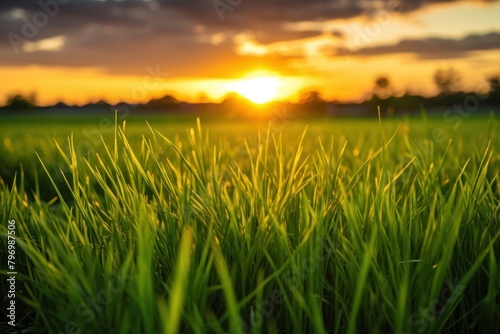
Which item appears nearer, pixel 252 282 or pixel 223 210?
pixel 252 282

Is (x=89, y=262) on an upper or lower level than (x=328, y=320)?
upper

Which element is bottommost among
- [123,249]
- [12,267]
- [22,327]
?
[22,327]

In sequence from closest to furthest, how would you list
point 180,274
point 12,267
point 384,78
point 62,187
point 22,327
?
point 180,274
point 22,327
point 12,267
point 62,187
point 384,78

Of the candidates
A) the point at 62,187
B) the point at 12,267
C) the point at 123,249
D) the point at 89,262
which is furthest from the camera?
the point at 62,187

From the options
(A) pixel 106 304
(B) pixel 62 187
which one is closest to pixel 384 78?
(B) pixel 62 187

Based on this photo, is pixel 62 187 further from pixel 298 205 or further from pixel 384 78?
pixel 384 78

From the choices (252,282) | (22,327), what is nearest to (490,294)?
(252,282)

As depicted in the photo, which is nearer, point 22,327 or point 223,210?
point 223,210

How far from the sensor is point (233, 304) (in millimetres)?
789

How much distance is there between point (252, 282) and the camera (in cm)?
118

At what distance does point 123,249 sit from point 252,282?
32 centimetres

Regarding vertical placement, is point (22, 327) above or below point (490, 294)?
below

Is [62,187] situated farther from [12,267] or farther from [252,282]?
[252,282]

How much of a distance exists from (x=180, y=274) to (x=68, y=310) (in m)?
0.38
